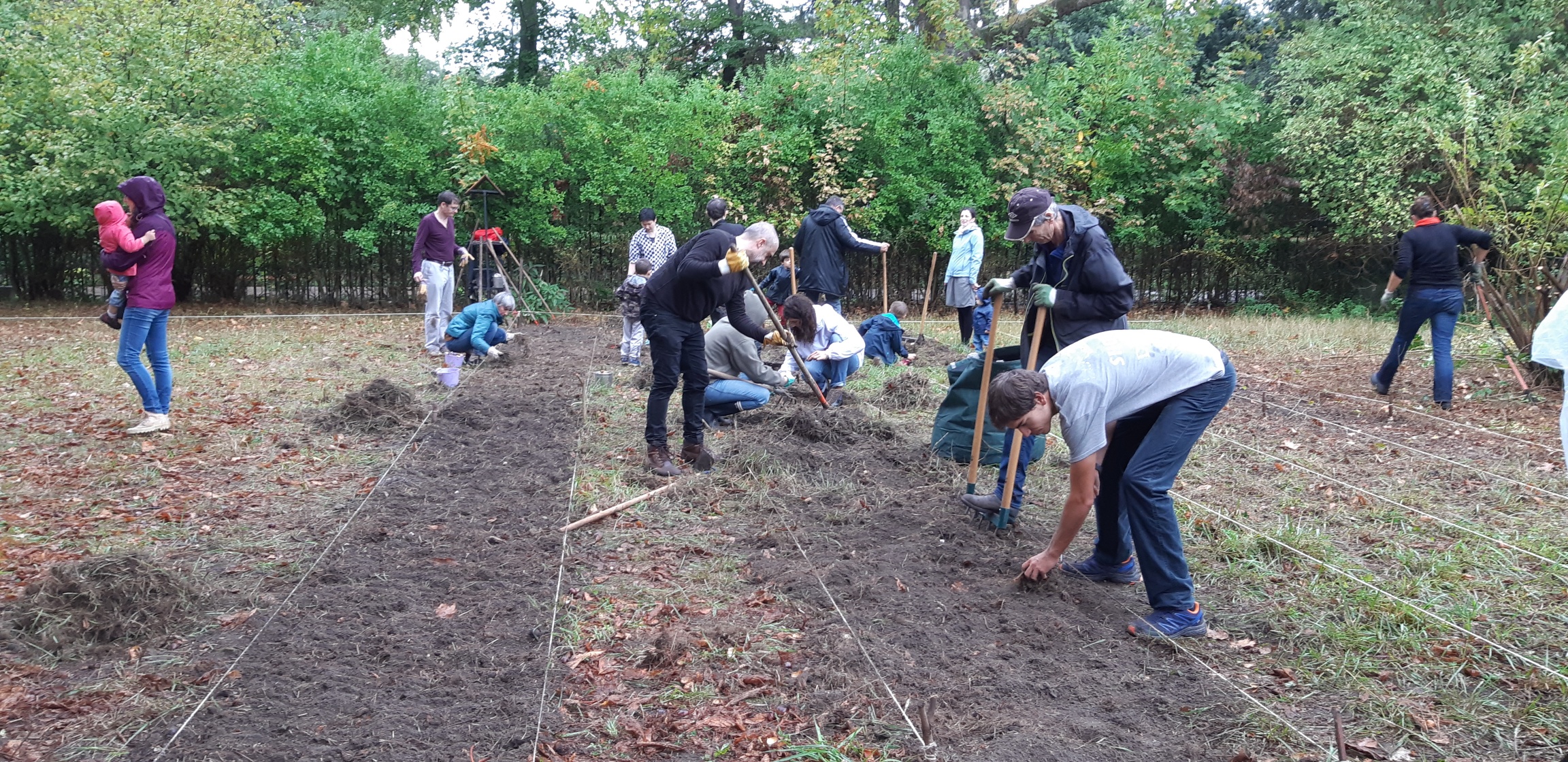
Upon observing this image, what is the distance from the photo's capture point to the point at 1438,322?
7988mm

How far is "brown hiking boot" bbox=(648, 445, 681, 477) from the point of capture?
606 centimetres

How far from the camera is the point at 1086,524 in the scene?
5.18 meters

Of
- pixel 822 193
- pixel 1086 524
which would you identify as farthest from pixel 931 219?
pixel 1086 524

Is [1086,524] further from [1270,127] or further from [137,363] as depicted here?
[1270,127]

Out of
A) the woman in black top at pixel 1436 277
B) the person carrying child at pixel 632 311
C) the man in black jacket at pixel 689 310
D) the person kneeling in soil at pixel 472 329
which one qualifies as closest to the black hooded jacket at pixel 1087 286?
the man in black jacket at pixel 689 310

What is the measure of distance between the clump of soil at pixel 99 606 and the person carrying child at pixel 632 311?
5.86m

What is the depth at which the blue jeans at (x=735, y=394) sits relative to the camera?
734 centimetres

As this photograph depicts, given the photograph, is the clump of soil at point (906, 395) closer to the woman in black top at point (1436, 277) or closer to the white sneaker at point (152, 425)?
the woman in black top at point (1436, 277)

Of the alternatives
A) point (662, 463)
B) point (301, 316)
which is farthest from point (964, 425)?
point (301, 316)

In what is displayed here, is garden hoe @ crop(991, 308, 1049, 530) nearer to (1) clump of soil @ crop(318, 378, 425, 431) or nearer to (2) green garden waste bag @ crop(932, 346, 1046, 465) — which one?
(2) green garden waste bag @ crop(932, 346, 1046, 465)

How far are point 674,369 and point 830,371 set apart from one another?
2145mm

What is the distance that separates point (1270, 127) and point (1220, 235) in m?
1.90

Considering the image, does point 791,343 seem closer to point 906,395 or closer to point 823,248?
point 906,395

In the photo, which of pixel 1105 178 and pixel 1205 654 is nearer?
pixel 1205 654
